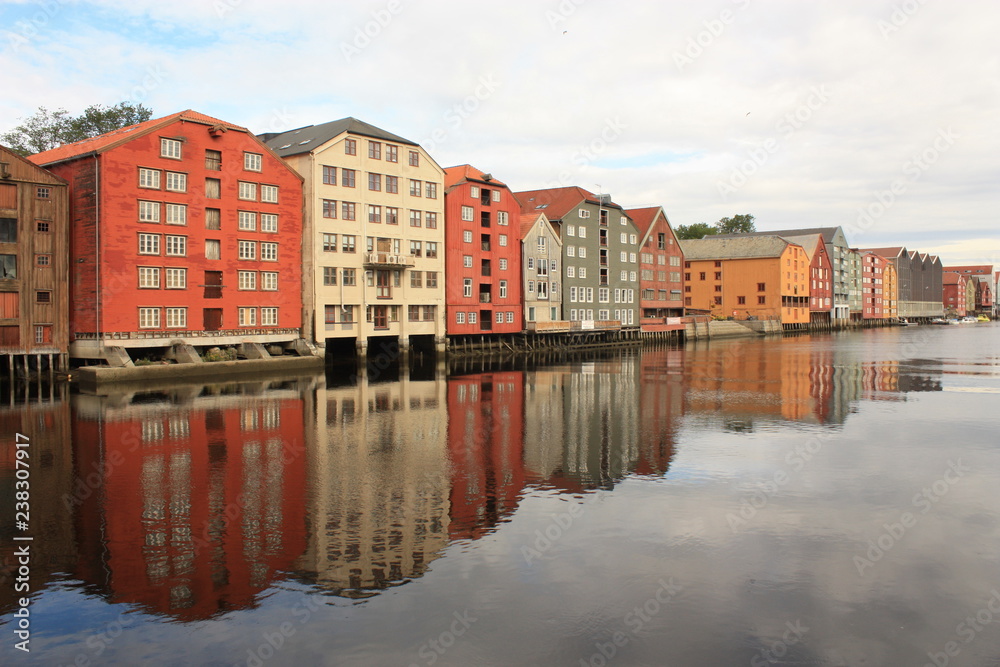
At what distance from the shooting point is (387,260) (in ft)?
202

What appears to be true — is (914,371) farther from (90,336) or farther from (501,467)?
(90,336)

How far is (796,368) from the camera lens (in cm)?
5741

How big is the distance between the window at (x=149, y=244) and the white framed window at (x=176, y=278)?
154 cm

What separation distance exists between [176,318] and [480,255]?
31.6 meters

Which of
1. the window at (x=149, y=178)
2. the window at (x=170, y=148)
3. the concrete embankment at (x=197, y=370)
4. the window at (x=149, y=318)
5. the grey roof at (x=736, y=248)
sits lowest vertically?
the concrete embankment at (x=197, y=370)

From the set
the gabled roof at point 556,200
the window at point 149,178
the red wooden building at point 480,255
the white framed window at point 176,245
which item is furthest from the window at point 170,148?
the gabled roof at point 556,200

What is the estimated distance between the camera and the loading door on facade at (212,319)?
51219mm

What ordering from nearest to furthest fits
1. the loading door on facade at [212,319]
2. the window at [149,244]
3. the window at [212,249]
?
1. the window at [149,244]
2. the loading door on facade at [212,319]
3. the window at [212,249]

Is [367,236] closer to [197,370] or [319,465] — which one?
[197,370]

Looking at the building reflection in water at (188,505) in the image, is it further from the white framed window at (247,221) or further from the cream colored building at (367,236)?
the cream colored building at (367,236)

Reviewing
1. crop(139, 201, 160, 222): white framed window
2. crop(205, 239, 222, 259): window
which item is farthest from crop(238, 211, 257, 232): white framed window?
crop(139, 201, 160, 222): white framed window

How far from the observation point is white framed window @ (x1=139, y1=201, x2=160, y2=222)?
158 ft

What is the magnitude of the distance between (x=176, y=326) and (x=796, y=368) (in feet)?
149

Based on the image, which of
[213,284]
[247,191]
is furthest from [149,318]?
[247,191]
